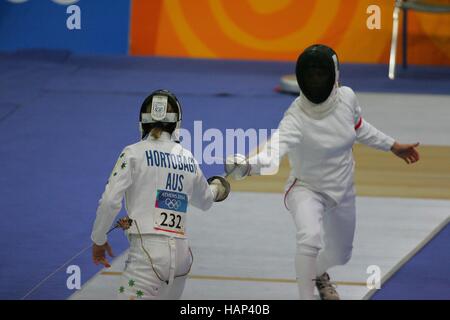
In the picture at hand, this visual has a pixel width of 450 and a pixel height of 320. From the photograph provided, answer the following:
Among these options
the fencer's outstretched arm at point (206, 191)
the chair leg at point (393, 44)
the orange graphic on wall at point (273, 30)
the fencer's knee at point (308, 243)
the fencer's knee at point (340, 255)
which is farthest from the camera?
the orange graphic on wall at point (273, 30)

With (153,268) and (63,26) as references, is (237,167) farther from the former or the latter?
(63,26)

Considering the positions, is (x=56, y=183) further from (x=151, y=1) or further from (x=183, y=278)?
(x=151, y=1)

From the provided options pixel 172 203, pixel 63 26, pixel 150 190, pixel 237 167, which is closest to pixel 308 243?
pixel 237 167

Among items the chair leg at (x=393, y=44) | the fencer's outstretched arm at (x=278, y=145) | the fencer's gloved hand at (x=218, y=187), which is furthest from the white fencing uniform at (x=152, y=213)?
the chair leg at (x=393, y=44)

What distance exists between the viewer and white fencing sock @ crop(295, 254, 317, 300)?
203 inches

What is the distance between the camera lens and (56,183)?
8.33 meters

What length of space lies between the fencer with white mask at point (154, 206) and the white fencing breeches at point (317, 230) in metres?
0.63

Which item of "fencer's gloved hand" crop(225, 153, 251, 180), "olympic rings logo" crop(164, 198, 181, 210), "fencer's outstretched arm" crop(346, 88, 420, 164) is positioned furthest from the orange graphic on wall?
"olympic rings logo" crop(164, 198, 181, 210)

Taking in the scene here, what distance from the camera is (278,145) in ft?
17.5

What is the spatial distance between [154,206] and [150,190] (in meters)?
0.08

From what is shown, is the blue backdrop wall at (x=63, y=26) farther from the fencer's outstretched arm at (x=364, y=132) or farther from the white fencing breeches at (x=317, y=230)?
the white fencing breeches at (x=317, y=230)

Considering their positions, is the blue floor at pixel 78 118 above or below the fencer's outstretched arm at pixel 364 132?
above

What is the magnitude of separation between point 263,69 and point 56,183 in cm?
541

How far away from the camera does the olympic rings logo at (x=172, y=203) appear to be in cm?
480
